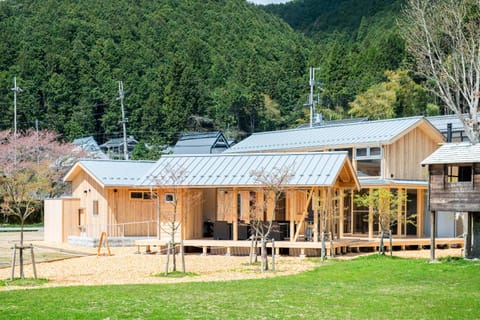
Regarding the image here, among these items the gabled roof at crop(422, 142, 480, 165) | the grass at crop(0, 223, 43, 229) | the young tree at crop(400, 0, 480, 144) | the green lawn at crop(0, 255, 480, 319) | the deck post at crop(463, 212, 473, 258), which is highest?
the young tree at crop(400, 0, 480, 144)

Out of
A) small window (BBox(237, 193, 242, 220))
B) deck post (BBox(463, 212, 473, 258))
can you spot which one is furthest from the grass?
deck post (BBox(463, 212, 473, 258))

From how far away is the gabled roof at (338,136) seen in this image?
88.0 ft

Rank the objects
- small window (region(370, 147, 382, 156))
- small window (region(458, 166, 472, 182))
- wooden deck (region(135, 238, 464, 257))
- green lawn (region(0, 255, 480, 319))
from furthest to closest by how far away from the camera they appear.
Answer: small window (region(370, 147, 382, 156))
wooden deck (region(135, 238, 464, 257))
small window (region(458, 166, 472, 182))
green lawn (region(0, 255, 480, 319))

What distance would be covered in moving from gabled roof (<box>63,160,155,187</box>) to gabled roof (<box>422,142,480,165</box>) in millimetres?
11913

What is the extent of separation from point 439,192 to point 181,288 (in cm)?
835

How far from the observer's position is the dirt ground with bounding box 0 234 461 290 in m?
15.4

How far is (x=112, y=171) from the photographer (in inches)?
1072

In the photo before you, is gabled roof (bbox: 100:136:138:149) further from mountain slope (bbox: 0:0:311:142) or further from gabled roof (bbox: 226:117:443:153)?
gabled roof (bbox: 226:117:443:153)

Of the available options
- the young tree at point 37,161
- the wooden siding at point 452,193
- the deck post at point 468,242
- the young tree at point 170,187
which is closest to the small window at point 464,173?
the wooden siding at point 452,193

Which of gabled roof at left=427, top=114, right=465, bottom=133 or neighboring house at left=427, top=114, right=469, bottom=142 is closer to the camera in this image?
neighboring house at left=427, top=114, right=469, bottom=142

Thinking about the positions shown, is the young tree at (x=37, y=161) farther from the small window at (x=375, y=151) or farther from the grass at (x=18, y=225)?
the small window at (x=375, y=151)

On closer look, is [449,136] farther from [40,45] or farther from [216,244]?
[40,45]

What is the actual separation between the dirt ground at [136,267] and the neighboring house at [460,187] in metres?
3.51

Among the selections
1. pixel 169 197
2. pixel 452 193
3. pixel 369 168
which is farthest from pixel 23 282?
pixel 369 168
